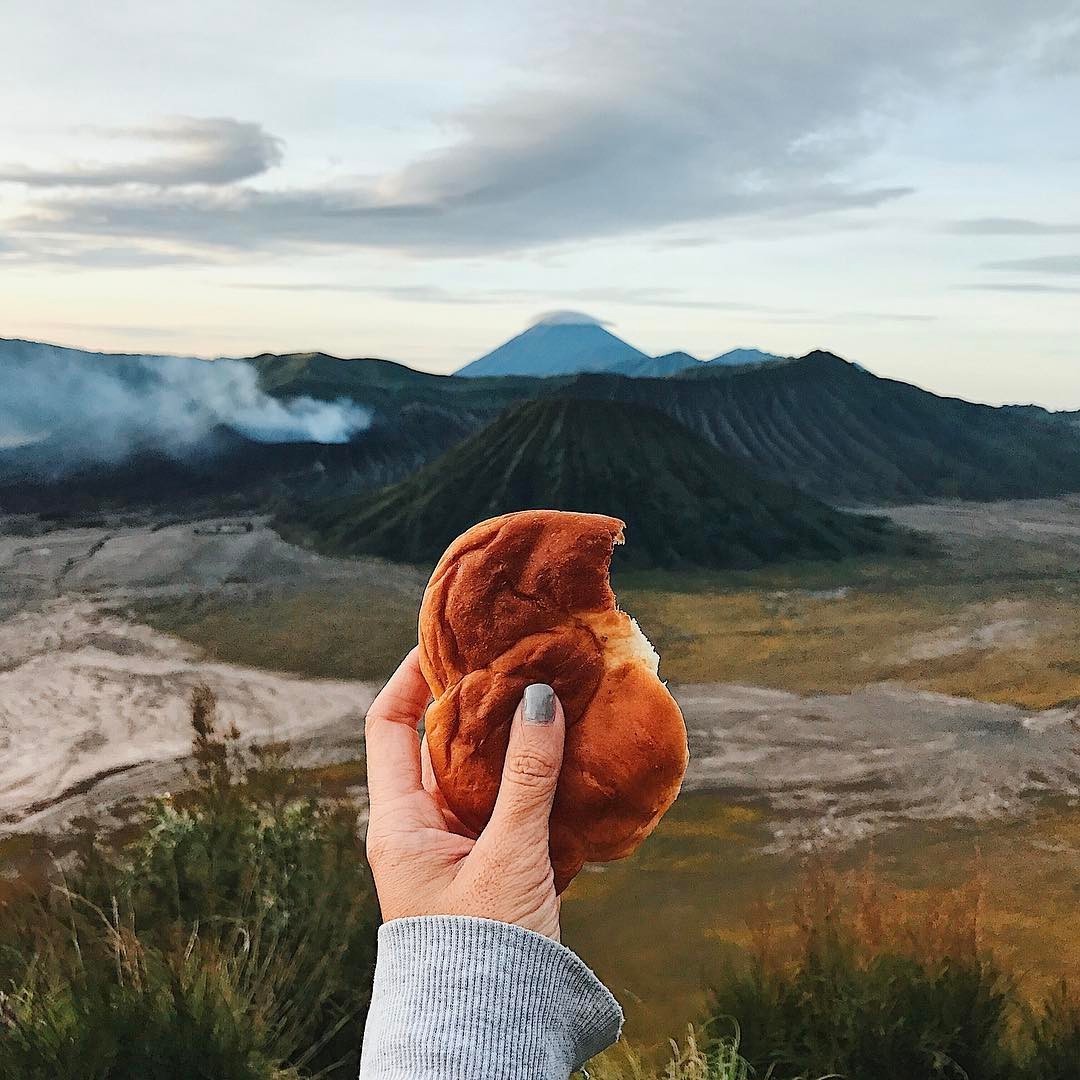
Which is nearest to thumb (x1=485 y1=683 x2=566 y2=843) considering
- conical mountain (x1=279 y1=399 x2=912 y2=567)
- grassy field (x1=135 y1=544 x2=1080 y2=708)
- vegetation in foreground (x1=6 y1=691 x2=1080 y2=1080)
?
vegetation in foreground (x1=6 y1=691 x2=1080 y2=1080)

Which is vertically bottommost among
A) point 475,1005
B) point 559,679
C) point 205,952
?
point 205,952

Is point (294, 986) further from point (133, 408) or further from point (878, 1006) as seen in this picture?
point (133, 408)

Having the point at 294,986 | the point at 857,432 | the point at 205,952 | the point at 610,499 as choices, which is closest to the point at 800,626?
the point at 610,499

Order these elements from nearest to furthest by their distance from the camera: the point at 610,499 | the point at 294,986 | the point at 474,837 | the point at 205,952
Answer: the point at 474,837, the point at 205,952, the point at 294,986, the point at 610,499

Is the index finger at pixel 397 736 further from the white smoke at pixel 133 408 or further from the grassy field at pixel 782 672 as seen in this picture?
the white smoke at pixel 133 408

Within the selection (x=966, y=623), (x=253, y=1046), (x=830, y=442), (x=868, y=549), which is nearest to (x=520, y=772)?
(x=253, y=1046)

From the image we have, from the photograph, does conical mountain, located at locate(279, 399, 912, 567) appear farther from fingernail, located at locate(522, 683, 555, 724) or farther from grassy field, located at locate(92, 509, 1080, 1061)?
fingernail, located at locate(522, 683, 555, 724)

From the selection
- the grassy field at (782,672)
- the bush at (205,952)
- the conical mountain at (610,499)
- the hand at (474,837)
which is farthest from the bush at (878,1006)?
the conical mountain at (610,499)
